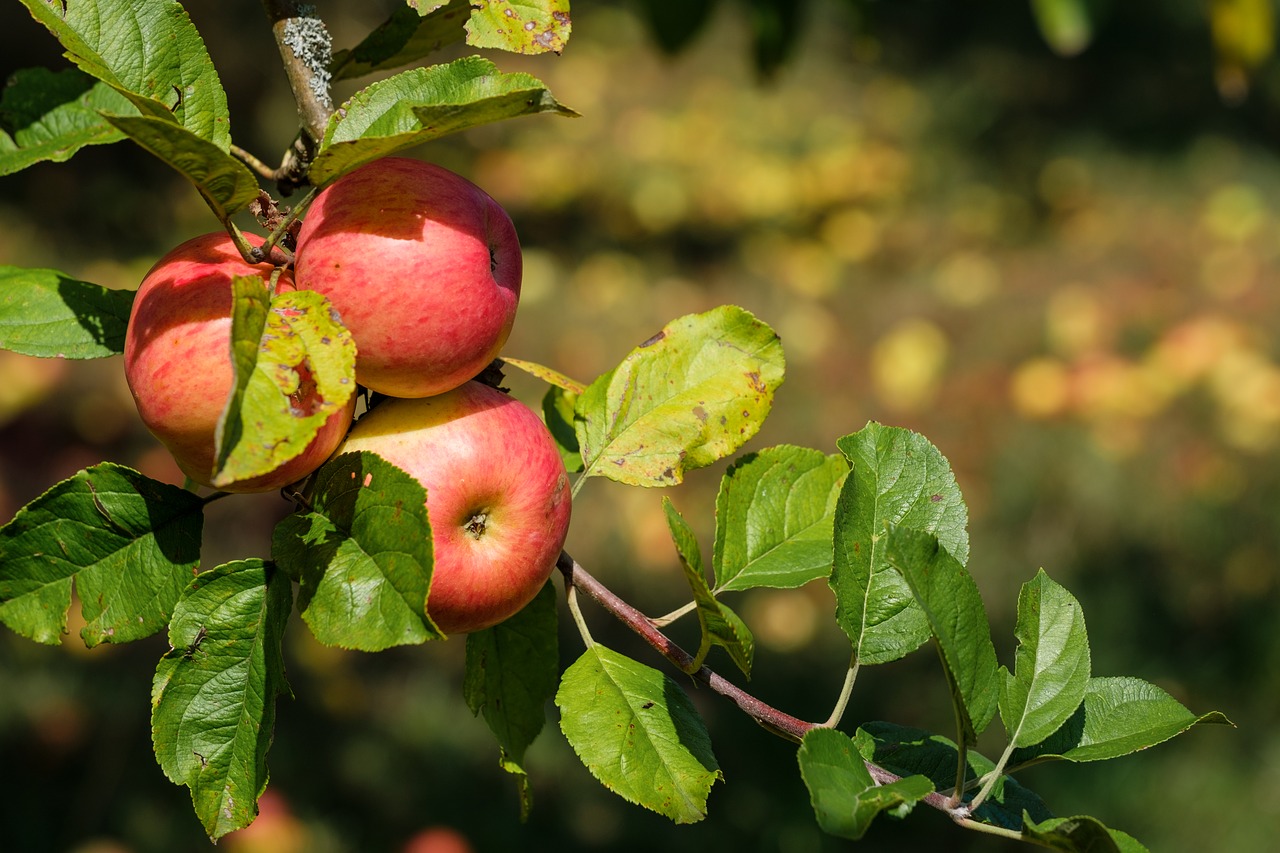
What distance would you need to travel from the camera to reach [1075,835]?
0.45 m

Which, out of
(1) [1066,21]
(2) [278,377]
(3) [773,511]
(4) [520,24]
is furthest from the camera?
(1) [1066,21]

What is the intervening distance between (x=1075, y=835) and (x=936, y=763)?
0.13 m

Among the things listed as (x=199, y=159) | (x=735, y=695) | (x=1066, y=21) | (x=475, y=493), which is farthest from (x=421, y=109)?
(x=1066, y=21)

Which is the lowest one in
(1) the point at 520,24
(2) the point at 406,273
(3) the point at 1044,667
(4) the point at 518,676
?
(4) the point at 518,676

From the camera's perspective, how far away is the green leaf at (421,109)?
1.48 ft

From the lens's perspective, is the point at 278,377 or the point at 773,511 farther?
the point at 773,511

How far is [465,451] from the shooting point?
56 centimetres

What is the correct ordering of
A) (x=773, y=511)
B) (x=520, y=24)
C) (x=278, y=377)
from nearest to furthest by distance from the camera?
(x=278, y=377), (x=520, y=24), (x=773, y=511)

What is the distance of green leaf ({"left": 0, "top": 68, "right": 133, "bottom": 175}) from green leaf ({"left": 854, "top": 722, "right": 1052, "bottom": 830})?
493 millimetres

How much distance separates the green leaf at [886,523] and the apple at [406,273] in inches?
8.0

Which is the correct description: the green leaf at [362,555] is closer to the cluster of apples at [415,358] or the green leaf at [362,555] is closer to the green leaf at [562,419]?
the cluster of apples at [415,358]

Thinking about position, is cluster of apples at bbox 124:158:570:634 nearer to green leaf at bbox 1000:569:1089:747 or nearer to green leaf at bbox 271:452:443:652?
green leaf at bbox 271:452:443:652

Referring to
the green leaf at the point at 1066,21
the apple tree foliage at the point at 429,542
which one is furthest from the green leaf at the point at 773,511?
the green leaf at the point at 1066,21

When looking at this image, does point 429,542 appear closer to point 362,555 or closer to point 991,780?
point 362,555
